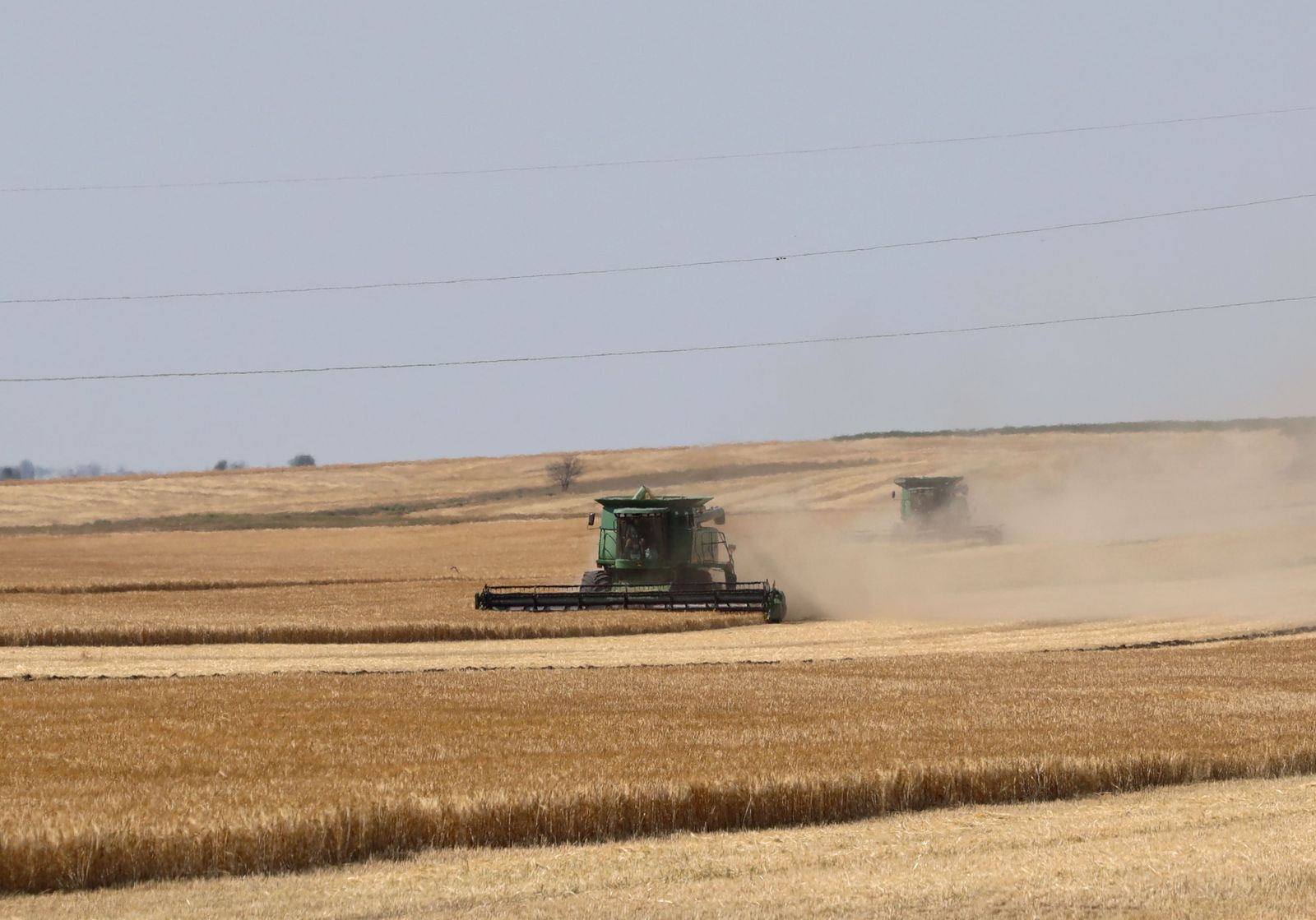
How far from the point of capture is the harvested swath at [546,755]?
10828 millimetres

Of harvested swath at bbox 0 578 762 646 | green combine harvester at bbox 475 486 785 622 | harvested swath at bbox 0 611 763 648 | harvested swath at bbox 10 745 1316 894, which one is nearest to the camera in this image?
harvested swath at bbox 10 745 1316 894

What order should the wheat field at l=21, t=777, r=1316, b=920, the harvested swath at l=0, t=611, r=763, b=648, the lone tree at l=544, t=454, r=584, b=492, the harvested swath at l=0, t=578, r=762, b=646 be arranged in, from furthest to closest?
the lone tree at l=544, t=454, r=584, b=492 < the harvested swath at l=0, t=578, r=762, b=646 < the harvested swath at l=0, t=611, r=763, b=648 < the wheat field at l=21, t=777, r=1316, b=920

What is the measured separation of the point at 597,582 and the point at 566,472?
196ft

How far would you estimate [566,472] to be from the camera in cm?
9831

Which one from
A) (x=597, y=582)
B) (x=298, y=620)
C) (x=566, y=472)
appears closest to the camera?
(x=298, y=620)

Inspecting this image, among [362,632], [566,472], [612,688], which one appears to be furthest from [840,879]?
[566,472]

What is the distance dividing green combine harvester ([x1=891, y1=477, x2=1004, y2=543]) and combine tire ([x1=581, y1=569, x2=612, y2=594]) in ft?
71.6

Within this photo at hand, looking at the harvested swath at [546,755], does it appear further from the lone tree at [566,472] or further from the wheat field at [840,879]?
the lone tree at [566,472]

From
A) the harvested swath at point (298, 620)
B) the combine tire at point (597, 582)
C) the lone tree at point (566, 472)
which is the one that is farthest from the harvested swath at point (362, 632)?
the lone tree at point (566, 472)

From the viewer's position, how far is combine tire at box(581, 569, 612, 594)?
3862 cm

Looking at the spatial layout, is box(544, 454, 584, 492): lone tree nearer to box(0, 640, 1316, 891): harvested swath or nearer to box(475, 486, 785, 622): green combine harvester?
box(475, 486, 785, 622): green combine harvester

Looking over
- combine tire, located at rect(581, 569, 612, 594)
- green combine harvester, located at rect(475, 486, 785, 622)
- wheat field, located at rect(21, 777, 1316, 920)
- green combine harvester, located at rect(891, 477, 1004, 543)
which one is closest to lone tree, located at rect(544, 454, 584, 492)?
green combine harvester, located at rect(891, 477, 1004, 543)

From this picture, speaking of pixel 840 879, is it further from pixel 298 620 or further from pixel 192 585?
pixel 192 585

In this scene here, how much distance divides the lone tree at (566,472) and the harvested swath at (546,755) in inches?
2984
